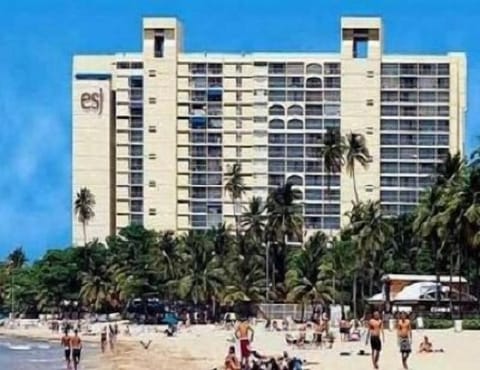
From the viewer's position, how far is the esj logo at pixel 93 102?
134625 mm

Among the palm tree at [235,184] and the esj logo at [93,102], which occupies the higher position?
the esj logo at [93,102]

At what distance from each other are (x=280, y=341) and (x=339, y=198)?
67.8 metres

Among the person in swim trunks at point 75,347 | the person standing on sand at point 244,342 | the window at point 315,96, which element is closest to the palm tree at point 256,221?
the window at point 315,96

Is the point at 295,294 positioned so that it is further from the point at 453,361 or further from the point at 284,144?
the point at 453,361

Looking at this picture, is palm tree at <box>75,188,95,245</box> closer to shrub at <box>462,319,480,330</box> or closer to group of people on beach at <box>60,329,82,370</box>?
shrub at <box>462,319,480,330</box>

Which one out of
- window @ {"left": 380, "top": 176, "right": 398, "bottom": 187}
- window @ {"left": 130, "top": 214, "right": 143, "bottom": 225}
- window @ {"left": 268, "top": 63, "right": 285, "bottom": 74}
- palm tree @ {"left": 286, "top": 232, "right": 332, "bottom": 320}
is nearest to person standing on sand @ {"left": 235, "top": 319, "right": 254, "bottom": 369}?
palm tree @ {"left": 286, "top": 232, "right": 332, "bottom": 320}

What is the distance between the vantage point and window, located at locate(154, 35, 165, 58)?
133m

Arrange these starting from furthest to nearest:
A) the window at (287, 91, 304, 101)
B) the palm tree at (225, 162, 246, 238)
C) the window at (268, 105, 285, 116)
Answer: the window at (268, 105, 285, 116) < the window at (287, 91, 304, 101) < the palm tree at (225, 162, 246, 238)

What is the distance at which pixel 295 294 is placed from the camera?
95.2 m

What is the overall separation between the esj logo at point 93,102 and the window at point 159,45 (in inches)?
303

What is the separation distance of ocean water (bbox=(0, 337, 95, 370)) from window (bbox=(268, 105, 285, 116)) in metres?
49.3

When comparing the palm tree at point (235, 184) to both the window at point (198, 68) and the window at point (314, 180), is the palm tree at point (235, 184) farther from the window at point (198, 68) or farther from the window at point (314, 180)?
the window at point (198, 68)

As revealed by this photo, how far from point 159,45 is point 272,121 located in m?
14.9

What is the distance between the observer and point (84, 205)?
131 metres
